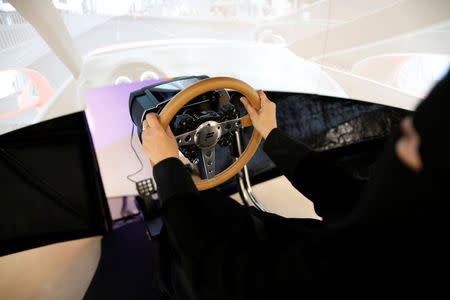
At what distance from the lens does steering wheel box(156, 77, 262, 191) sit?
0.85 metres

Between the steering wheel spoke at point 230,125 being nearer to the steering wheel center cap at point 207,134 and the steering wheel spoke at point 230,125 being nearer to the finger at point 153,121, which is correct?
the steering wheel center cap at point 207,134

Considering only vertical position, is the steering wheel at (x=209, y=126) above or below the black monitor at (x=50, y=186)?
above

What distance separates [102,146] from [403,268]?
1693 mm

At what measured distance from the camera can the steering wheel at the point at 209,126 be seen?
85 centimetres

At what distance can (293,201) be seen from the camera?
2.15 metres

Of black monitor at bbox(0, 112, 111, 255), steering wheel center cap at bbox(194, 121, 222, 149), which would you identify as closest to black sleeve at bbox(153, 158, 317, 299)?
steering wheel center cap at bbox(194, 121, 222, 149)

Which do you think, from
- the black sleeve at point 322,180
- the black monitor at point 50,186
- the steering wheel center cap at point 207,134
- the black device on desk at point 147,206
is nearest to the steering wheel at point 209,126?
the steering wheel center cap at point 207,134

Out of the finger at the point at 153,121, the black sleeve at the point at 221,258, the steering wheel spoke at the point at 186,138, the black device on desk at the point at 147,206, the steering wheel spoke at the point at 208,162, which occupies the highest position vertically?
the finger at the point at 153,121

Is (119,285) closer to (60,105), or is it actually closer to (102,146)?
(102,146)

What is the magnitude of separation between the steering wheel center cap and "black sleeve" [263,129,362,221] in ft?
0.88

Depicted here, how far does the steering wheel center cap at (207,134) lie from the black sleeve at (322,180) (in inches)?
10.6

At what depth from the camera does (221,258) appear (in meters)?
0.54

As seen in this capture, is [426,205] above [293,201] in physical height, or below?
above

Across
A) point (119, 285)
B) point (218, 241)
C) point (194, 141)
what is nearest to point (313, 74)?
point (194, 141)
